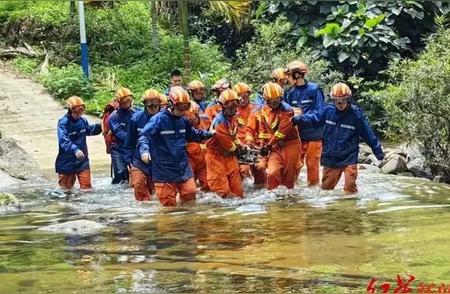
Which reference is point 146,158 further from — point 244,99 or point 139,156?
point 244,99

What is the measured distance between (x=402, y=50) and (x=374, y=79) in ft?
2.86

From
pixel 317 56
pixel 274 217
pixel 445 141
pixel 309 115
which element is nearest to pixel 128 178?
pixel 309 115

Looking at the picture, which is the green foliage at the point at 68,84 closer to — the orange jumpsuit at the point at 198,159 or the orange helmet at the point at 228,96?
the orange jumpsuit at the point at 198,159

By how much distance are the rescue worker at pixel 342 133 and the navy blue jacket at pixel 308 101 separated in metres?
0.71

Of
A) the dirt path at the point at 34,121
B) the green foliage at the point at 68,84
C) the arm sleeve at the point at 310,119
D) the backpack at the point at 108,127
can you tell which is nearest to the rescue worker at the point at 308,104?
the arm sleeve at the point at 310,119

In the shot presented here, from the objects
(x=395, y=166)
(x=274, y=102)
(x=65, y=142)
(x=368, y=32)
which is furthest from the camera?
(x=368, y=32)

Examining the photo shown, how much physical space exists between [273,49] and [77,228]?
10702 millimetres

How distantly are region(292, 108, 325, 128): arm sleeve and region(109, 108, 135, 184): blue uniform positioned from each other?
2.25 metres

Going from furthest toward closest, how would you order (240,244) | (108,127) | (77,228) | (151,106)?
(108,127), (151,106), (77,228), (240,244)

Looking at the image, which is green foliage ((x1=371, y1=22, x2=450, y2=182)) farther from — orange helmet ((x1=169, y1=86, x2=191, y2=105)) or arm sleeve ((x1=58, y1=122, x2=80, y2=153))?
arm sleeve ((x1=58, y1=122, x2=80, y2=153))

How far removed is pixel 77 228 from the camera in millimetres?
7348

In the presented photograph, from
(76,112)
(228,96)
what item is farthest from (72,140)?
(228,96)

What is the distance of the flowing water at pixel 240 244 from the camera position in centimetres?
502

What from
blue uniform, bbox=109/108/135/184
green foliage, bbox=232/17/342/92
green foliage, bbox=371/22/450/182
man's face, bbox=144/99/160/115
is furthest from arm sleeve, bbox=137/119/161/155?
green foliage, bbox=232/17/342/92
